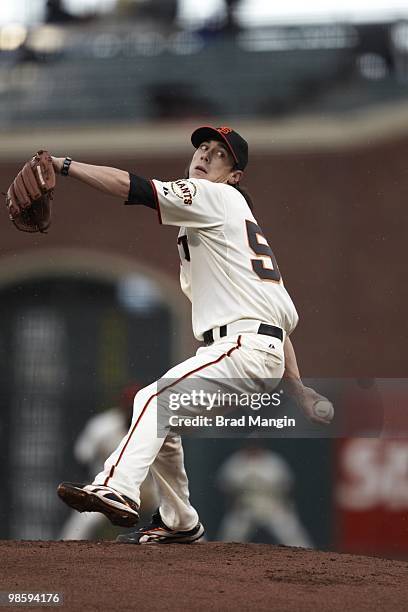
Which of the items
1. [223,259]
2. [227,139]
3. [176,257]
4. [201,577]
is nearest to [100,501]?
[201,577]

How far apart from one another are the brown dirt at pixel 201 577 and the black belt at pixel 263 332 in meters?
0.62

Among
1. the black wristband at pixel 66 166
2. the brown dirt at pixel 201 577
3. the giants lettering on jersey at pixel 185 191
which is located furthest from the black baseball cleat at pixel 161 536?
the black wristband at pixel 66 166

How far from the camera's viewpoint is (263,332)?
2.93 m

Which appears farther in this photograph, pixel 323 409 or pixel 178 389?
pixel 323 409

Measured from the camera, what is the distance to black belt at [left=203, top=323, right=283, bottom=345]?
2.93 m

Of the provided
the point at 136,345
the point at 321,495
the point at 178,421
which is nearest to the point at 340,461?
the point at 321,495

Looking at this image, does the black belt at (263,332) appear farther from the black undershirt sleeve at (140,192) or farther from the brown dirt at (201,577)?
the brown dirt at (201,577)

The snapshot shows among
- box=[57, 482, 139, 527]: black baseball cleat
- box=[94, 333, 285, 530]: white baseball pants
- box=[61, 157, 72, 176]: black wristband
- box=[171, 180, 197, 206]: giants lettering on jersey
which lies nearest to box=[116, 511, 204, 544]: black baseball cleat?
box=[94, 333, 285, 530]: white baseball pants

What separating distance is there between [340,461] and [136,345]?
4.39 ft

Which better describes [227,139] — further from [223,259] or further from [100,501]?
[100,501]

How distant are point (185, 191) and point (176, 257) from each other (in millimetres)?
3268

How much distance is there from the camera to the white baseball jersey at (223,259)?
292cm

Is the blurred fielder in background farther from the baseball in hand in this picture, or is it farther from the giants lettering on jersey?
the giants lettering on jersey

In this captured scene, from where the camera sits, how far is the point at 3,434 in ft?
18.3
